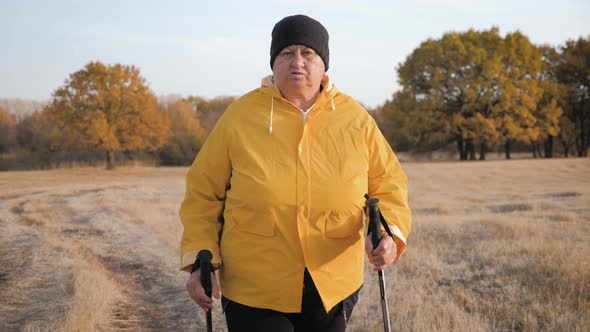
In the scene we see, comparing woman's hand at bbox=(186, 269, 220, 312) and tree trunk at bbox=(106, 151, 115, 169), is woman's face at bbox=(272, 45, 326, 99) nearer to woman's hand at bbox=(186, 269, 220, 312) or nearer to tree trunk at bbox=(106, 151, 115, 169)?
woman's hand at bbox=(186, 269, 220, 312)

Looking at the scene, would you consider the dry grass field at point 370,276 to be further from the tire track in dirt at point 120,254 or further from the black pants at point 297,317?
the black pants at point 297,317

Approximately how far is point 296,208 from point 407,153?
140ft

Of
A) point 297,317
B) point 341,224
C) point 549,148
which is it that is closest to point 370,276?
point 297,317

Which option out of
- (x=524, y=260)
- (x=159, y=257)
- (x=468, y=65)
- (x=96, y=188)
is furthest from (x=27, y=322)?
(x=468, y=65)

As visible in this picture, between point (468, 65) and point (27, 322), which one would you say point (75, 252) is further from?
point (468, 65)

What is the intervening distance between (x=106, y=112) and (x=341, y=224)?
3687 cm

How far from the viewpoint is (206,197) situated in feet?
8.36

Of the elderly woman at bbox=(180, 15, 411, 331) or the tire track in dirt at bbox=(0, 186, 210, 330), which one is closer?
the elderly woman at bbox=(180, 15, 411, 331)

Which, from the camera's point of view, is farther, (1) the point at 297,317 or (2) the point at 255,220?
(1) the point at 297,317

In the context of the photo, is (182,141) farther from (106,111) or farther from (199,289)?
(199,289)

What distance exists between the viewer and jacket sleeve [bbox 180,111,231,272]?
2.49 metres

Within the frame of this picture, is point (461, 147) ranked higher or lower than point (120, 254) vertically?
higher

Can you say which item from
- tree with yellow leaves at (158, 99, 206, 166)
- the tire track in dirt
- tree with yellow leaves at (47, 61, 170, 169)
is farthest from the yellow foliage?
the tire track in dirt

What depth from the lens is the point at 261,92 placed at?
Answer: 104 inches
